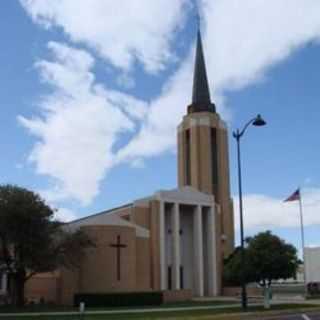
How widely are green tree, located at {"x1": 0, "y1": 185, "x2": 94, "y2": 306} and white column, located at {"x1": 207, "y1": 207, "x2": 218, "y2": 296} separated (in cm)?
2954

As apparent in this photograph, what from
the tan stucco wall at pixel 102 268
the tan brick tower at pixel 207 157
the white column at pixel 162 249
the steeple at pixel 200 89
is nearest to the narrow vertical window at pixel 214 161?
the tan brick tower at pixel 207 157

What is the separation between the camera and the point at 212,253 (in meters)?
77.6

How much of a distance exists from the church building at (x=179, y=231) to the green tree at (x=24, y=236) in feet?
27.8

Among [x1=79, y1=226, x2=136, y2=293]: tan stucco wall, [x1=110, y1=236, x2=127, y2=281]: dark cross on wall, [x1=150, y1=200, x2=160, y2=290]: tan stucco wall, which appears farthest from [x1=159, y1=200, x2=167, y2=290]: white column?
[x1=110, y1=236, x2=127, y2=281]: dark cross on wall

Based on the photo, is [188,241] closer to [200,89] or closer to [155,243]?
[155,243]

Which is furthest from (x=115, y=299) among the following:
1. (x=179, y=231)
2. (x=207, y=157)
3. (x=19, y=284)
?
(x=207, y=157)

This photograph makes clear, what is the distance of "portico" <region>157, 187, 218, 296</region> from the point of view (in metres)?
73.3

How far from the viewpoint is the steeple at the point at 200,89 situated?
9600cm

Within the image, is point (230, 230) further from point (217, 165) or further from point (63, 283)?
point (63, 283)

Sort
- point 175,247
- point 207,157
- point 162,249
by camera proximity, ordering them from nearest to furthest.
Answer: point 162,249 < point 175,247 < point 207,157

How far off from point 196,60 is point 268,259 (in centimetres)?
6252

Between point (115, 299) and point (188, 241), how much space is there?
3066cm

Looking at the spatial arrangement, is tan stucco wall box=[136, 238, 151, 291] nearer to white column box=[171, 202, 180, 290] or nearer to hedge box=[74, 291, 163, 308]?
white column box=[171, 202, 180, 290]

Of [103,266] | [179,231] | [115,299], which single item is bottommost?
[115,299]
